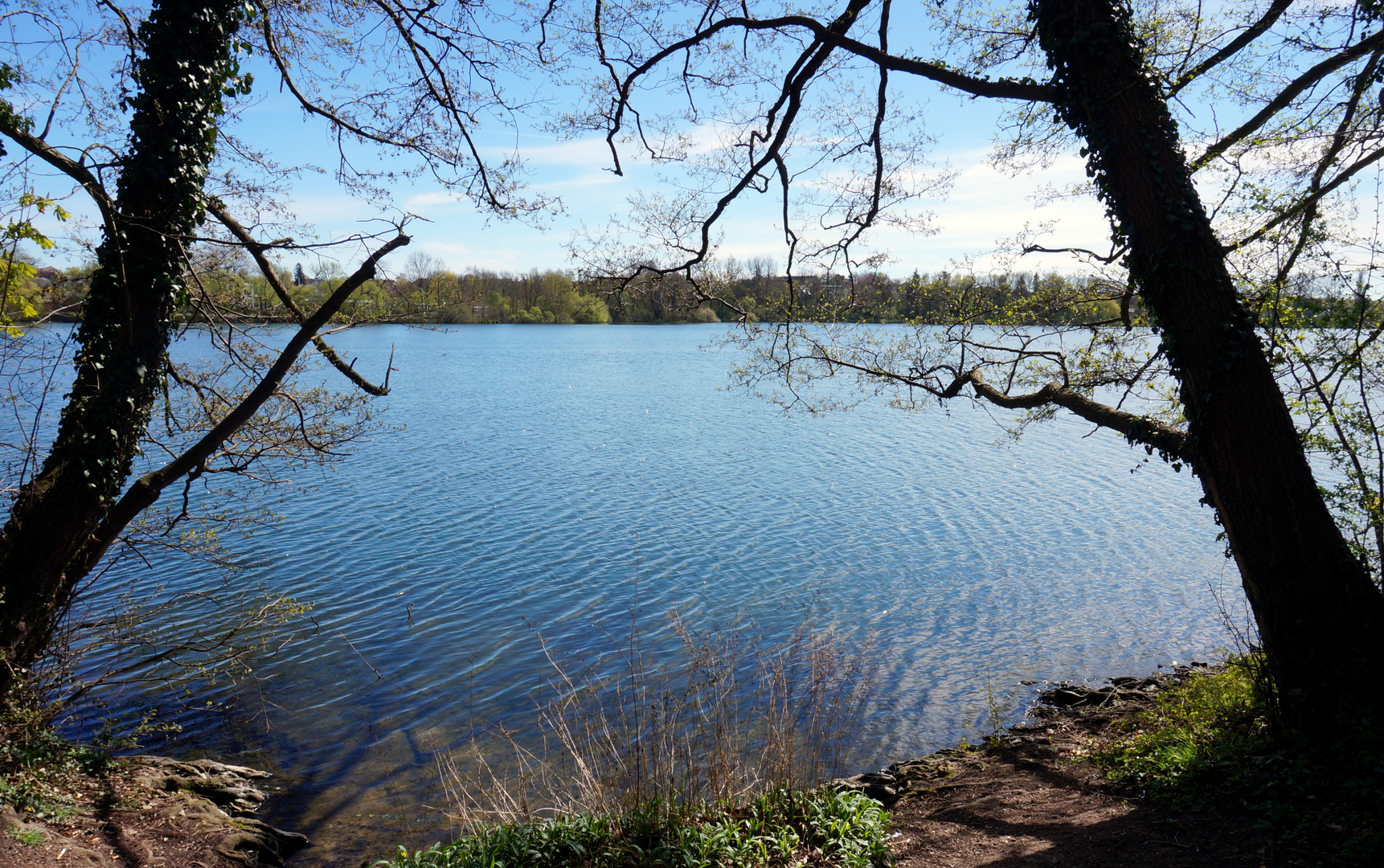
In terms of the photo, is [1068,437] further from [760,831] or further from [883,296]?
[760,831]

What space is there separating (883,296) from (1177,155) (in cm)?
387

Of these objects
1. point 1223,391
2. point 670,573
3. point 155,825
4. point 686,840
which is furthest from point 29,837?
point 670,573

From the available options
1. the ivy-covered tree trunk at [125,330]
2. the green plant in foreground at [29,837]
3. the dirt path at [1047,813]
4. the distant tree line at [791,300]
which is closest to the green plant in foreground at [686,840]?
the dirt path at [1047,813]

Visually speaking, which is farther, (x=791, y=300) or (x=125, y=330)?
(x=791, y=300)

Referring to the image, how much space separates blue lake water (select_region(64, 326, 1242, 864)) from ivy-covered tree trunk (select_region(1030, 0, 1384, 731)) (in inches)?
142

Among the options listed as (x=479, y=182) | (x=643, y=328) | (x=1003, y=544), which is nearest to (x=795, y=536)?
(x=1003, y=544)

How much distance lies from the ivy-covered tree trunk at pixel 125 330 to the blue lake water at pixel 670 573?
8.58ft

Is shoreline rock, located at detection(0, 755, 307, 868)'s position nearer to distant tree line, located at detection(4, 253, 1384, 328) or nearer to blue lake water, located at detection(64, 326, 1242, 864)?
blue lake water, located at detection(64, 326, 1242, 864)

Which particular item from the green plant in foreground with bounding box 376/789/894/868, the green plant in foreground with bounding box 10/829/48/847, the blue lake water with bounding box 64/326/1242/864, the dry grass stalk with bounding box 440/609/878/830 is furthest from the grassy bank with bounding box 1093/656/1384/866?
the green plant in foreground with bounding box 10/829/48/847

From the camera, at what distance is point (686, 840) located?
442 centimetres

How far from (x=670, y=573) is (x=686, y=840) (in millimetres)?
7535

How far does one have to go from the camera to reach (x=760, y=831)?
4.68 m

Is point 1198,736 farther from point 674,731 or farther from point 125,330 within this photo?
point 125,330

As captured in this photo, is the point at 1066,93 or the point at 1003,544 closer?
the point at 1066,93
